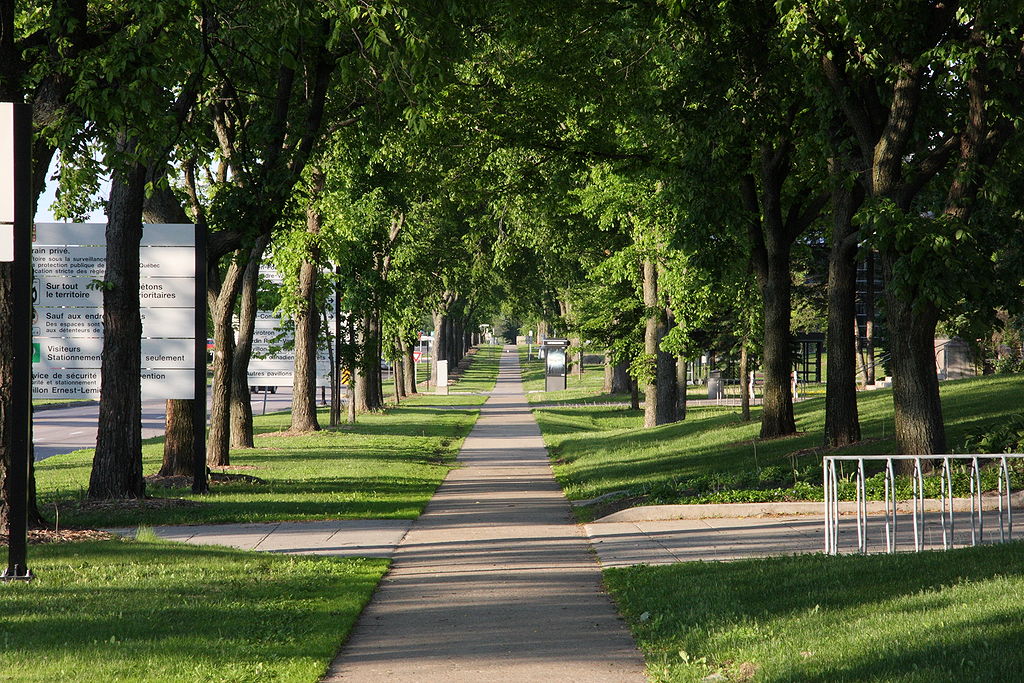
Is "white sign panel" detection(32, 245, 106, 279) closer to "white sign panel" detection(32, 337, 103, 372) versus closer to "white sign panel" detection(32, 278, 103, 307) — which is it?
"white sign panel" detection(32, 278, 103, 307)

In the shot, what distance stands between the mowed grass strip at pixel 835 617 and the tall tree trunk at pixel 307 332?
73.3 ft

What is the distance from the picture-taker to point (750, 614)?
26.9ft

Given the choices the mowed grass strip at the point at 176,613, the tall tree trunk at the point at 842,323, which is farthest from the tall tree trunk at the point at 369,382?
the mowed grass strip at the point at 176,613

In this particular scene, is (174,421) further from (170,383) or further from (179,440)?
(170,383)

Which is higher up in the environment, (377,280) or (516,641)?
(377,280)

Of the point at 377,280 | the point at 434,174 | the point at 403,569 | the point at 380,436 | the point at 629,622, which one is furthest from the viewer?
the point at 377,280

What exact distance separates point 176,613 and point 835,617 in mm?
4769

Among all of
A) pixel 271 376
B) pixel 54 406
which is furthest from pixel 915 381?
pixel 54 406

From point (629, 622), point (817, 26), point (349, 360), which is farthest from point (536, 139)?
point (629, 622)

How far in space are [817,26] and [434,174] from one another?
45.4 feet

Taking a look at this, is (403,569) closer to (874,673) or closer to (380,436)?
(874,673)

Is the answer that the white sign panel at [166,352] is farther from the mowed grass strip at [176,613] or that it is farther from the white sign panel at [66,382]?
the mowed grass strip at [176,613]

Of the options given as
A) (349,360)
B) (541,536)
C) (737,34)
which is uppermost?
(737,34)

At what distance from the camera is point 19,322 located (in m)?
10.0
